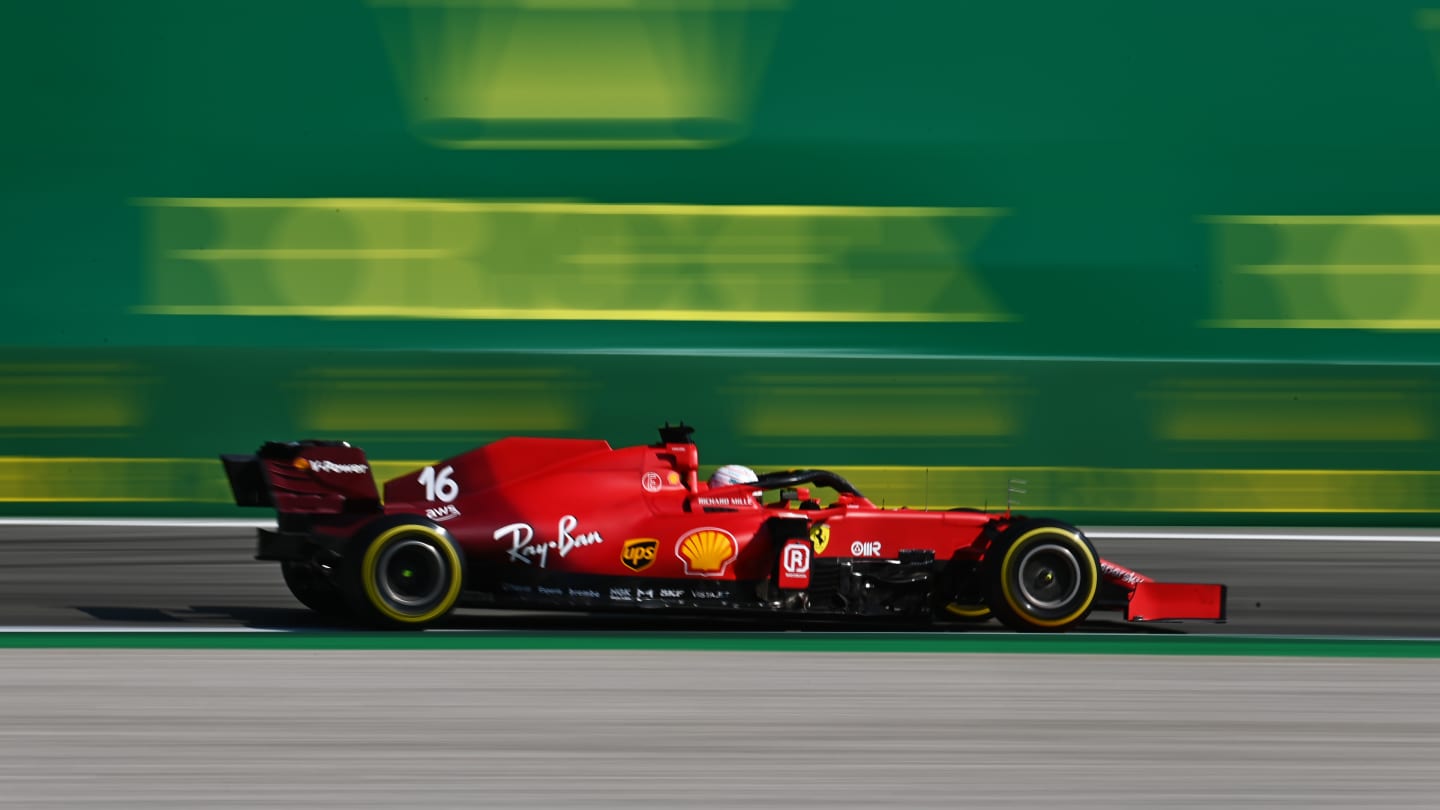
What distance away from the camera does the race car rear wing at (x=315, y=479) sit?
803cm

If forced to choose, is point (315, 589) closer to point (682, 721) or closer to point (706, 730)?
point (682, 721)

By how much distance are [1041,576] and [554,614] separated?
2.32m

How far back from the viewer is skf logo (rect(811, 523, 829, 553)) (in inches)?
314

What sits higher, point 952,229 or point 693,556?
point 952,229

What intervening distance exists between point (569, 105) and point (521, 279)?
1548mm

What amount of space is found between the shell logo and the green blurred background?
537 centimetres

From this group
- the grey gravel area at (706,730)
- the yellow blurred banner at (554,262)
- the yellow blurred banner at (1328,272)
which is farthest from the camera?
the yellow blurred banner at (1328,272)

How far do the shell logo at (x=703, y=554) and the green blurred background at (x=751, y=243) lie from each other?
17.6 ft

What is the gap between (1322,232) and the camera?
46.8 feet

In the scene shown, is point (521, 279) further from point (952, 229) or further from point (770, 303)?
A: point (952, 229)

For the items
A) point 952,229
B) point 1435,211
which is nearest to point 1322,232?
point 1435,211

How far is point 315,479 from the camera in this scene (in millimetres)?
8039

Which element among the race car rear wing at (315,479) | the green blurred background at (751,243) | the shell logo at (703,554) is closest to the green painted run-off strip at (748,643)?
the shell logo at (703,554)

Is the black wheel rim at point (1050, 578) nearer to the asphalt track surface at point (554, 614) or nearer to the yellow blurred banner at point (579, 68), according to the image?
the asphalt track surface at point (554, 614)
